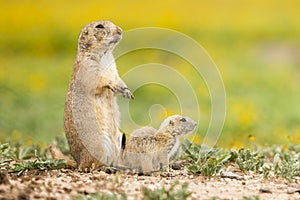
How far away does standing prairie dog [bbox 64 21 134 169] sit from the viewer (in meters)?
6.09

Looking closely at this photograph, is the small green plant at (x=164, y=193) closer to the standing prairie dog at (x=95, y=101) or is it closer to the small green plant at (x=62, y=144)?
the standing prairie dog at (x=95, y=101)

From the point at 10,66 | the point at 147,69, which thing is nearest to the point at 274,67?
the point at 147,69

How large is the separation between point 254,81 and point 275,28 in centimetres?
526

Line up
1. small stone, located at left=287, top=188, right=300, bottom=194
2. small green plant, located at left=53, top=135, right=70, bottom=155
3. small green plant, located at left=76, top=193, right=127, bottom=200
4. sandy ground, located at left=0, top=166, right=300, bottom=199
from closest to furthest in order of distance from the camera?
1. small green plant, located at left=76, top=193, right=127, bottom=200
2. sandy ground, located at left=0, top=166, right=300, bottom=199
3. small stone, located at left=287, top=188, right=300, bottom=194
4. small green plant, located at left=53, top=135, right=70, bottom=155

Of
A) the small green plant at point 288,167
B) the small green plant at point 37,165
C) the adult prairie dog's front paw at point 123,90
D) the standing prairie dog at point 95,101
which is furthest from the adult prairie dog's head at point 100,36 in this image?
the small green plant at point 288,167

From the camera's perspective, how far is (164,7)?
76.2ft

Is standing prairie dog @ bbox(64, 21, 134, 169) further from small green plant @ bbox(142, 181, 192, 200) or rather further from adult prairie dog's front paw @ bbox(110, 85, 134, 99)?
small green plant @ bbox(142, 181, 192, 200)

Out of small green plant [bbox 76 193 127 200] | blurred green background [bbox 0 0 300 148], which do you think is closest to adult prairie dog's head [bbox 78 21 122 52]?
small green plant [bbox 76 193 127 200]

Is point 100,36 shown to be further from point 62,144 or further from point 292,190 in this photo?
point 292,190

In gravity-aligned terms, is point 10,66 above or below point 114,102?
above

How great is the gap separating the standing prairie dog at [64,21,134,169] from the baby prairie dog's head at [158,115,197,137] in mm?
438

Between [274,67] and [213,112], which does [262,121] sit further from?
[274,67]

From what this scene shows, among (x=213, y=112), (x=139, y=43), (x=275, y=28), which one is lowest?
(x=213, y=112)

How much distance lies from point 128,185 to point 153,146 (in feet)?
2.62
